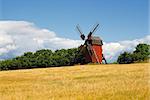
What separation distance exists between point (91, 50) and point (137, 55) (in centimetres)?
1892

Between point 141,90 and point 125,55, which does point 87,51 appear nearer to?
point 125,55

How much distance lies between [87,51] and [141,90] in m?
77.4

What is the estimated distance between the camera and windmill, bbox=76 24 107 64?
309 ft

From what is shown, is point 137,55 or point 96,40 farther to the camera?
point 137,55

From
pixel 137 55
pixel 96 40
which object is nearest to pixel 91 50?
pixel 96 40

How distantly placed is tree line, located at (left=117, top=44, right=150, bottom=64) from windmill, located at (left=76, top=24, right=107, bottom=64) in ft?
30.8

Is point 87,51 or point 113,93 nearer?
point 113,93

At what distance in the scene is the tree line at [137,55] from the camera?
106 metres

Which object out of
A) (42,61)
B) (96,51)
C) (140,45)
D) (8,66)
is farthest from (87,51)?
(140,45)

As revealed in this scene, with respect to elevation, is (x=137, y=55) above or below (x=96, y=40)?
below

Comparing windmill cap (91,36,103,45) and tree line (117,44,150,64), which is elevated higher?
windmill cap (91,36,103,45)

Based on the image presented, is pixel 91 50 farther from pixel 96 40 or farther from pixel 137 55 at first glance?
pixel 137 55

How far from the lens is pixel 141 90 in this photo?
1789cm

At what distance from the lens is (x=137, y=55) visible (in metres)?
108
